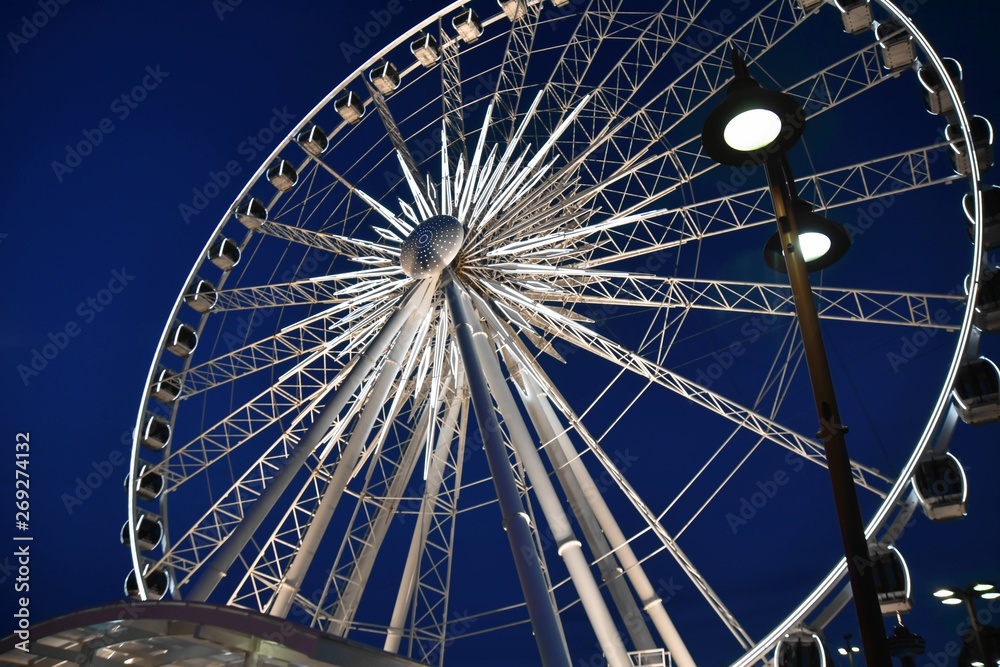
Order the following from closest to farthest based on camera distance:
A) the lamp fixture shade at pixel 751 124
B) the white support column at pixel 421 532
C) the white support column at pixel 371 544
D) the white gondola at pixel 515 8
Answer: the lamp fixture shade at pixel 751 124 → the white support column at pixel 371 544 → the white support column at pixel 421 532 → the white gondola at pixel 515 8

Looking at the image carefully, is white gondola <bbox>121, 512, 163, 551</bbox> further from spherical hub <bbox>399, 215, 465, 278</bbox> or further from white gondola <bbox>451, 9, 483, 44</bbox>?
white gondola <bbox>451, 9, 483, 44</bbox>

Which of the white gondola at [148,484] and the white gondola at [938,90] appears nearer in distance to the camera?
the white gondola at [938,90]

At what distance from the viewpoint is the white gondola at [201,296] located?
60.4 ft

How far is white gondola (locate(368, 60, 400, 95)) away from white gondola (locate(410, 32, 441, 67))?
729mm

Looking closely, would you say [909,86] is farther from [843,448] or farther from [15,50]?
[15,50]

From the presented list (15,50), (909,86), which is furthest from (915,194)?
(15,50)

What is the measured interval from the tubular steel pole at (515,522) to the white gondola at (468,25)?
813 centimetres

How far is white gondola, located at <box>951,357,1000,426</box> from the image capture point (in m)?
9.76

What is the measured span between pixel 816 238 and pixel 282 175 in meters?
15.3

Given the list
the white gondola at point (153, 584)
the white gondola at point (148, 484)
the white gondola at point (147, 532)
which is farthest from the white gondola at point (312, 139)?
the white gondola at point (153, 584)

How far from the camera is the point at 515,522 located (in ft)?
30.7

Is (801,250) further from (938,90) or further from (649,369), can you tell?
(649,369)
